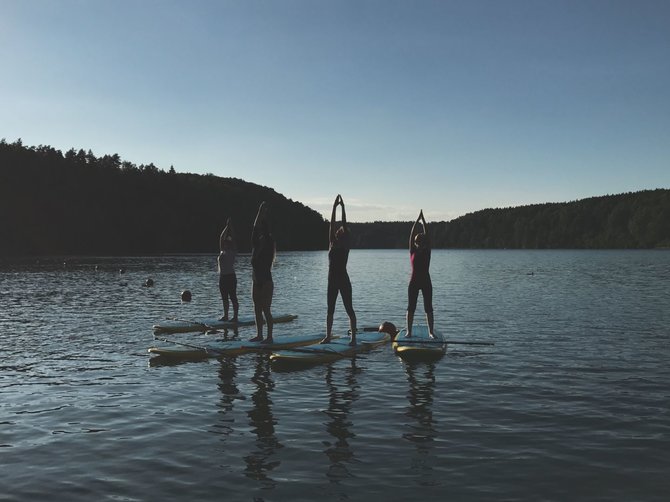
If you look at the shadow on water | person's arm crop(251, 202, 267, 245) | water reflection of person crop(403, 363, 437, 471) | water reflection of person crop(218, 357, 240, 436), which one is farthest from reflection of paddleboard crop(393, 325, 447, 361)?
person's arm crop(251, 202, 267, 245)

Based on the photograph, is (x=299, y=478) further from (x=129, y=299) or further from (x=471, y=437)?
(x=129, y=299)

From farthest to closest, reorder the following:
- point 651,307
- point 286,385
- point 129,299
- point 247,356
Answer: point 129,299 → point 651,307 → point 247,356 → point 286,385

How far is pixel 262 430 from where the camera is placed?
9.51 m

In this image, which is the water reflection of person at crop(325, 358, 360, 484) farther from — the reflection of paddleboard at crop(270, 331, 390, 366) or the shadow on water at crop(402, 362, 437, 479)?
the shadow on water at crop(402, 362, 437, 479)

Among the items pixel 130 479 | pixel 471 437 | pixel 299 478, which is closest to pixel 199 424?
pixel 130 479

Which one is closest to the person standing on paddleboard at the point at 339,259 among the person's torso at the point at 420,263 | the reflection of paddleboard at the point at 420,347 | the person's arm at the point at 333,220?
the person's arm at the point at 333,220

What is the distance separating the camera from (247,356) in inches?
632

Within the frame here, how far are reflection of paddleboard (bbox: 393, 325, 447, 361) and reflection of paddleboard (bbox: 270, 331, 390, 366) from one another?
1.07 m

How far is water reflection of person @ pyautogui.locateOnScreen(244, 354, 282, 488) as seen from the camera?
7.73 metres

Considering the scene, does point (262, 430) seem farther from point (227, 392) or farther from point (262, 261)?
point (262, 261)

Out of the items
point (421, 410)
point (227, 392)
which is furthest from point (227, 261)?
point (421, 410)

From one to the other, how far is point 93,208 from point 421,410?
158 m

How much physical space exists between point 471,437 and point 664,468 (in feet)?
8.77

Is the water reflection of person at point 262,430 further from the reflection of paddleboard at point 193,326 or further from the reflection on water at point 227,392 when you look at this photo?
the reflection of paddleboard at point 193,326
